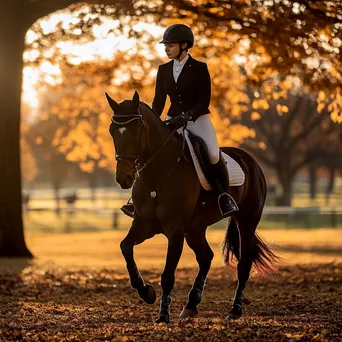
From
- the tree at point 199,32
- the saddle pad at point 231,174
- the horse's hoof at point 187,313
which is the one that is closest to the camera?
the saddle pad at point 231,174

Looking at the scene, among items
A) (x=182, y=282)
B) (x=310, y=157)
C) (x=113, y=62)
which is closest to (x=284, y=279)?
(x=182, y=282)

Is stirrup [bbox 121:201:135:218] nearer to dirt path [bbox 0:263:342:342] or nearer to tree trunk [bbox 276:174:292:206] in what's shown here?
dirt path [bbox 0:263:342:342]

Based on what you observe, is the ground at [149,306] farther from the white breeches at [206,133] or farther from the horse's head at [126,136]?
the white breeches at [206,133]

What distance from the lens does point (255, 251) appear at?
11.2 meters

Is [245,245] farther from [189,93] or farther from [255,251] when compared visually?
[189,93]

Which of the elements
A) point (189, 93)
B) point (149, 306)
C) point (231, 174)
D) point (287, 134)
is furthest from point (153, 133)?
point (287, 134)

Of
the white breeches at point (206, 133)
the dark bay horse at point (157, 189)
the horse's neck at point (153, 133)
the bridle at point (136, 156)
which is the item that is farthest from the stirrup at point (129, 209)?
the white breeches at point (206, 133)

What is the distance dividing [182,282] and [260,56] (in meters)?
7.40

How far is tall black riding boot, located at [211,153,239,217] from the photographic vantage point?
32.1 ft

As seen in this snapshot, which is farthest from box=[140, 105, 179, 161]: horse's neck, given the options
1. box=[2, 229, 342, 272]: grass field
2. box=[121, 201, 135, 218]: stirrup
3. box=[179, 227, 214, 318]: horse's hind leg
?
box=[2, 229, 342, 272]: grass field

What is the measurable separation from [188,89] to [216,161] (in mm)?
895

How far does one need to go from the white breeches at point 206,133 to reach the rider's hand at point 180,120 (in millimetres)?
273

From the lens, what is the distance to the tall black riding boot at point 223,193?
9.79 meters

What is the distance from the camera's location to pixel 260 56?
70.2ft
